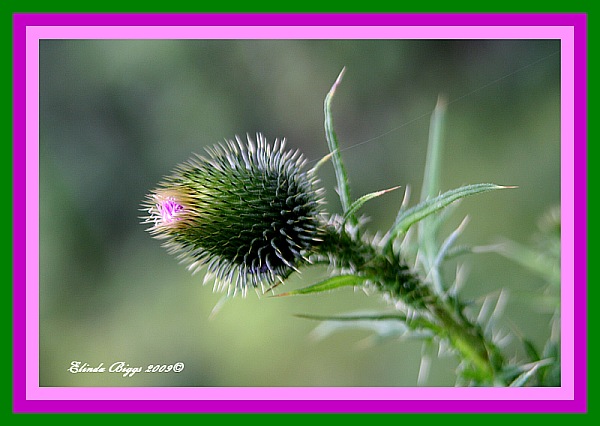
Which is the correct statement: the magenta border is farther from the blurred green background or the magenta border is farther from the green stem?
the blurred green background

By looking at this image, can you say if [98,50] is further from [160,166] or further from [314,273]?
[314,273]

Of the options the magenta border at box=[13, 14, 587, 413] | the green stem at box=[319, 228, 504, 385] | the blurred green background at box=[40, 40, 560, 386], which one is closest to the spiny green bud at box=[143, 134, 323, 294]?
the green stem at box=[319, 228, 504, 385]

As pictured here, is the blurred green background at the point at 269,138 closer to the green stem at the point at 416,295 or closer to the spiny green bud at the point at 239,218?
the green stem at the point at 416,295

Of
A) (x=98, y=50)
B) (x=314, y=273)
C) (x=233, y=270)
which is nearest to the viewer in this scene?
(x=233, y=270)

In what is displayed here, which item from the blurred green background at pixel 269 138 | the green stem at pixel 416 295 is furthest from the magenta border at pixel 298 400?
the blurred green background at pixel 269 138
